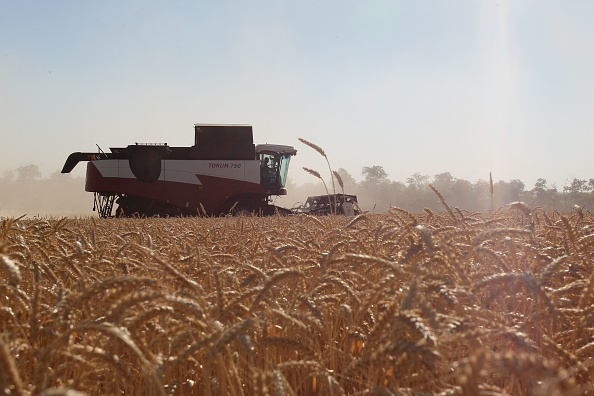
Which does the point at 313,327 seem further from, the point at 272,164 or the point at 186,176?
the point at 272,164

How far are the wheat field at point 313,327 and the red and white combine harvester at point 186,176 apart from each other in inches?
724

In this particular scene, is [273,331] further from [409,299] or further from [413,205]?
[413,205]

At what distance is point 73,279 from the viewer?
93.0 inches

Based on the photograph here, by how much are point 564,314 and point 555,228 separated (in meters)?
1.94

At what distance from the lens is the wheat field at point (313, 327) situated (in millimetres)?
1005

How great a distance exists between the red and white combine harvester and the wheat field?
18398 millimetres

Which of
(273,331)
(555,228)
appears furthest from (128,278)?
(555,228)

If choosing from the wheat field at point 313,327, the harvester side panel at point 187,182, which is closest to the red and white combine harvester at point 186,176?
→ the harvester side panel at point 187,182

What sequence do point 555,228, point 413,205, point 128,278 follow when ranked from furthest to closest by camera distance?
point 413,205 < point 555,228 < point 128,278

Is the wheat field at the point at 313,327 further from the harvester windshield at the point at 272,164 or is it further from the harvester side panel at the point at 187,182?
the harvester windshield at the point at 272,164

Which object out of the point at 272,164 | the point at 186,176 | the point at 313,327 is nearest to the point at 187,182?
the point at 186,176

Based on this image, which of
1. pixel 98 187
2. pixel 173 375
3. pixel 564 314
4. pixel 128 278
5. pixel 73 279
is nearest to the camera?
pixel 128 278

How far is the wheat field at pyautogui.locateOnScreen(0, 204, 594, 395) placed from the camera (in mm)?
1005

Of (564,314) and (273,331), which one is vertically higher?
(564,314)
